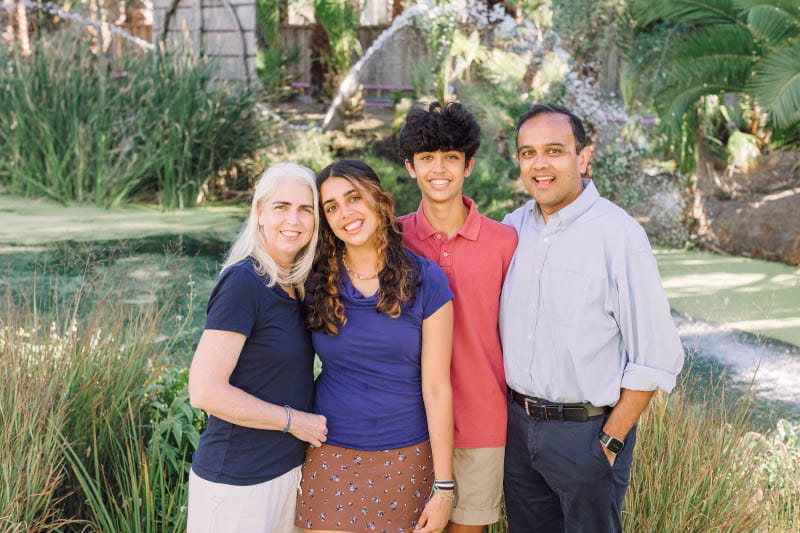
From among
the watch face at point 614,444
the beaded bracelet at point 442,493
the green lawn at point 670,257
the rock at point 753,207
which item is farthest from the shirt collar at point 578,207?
the rock at point 753,207

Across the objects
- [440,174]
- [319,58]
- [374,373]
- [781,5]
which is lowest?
[374,373]

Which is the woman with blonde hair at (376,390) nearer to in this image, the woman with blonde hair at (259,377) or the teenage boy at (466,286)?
the woman with blonde hair at (259,377)

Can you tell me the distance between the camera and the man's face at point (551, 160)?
7.49 feet

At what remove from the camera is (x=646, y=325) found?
2121 mm

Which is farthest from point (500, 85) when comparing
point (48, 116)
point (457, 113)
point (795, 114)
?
point (457, 113)

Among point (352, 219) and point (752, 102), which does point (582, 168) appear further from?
point (752, 102)

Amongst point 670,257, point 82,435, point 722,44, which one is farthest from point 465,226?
point 670,257

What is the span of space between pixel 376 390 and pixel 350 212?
491 mm

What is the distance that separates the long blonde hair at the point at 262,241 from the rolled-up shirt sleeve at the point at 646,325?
87cm

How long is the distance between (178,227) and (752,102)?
606 cm

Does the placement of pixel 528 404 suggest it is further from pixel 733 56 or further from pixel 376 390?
pixel 733 56

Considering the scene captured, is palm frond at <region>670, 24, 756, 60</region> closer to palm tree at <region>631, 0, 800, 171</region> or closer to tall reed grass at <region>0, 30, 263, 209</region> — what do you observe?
palm tree at <region>631, 0, 800, 171</region>

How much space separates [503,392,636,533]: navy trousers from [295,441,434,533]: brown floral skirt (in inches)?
15.8

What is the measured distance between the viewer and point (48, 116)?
808cm
